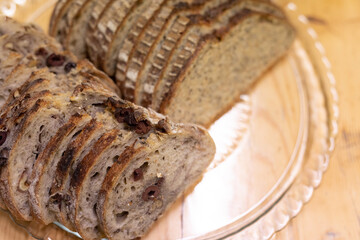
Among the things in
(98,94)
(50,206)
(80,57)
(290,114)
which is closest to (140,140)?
(98,94)

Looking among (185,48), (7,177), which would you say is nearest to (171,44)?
(185,48)

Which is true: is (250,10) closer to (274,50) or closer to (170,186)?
(274,50)

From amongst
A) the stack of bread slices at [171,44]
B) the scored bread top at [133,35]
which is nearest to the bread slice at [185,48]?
the stack of bread slices at [171,44]

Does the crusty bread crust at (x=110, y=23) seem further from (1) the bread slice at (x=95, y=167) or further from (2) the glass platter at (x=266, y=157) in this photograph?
(2) the glass platter at (x=266, y=157)

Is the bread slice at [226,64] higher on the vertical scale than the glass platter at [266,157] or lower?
higher

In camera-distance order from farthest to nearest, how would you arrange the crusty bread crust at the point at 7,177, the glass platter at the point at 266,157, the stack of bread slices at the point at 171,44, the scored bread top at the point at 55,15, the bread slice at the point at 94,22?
1. the scored bread top at the point at 55,15
2. the bread slice at the point at 94,22
3. the stack of bread slices at the point at 171,44
4. the glass platter at the point at 266,157
5. the crusty bread crust at the point at 7,177

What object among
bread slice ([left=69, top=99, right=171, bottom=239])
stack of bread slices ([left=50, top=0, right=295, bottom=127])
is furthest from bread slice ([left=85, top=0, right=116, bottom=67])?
bread slice ([left=69, top=99, right=171, bottom=239])

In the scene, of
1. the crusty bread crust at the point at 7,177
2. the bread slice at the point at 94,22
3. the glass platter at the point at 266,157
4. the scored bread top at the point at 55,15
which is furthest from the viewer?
the scored bread top at the point at 55,15
